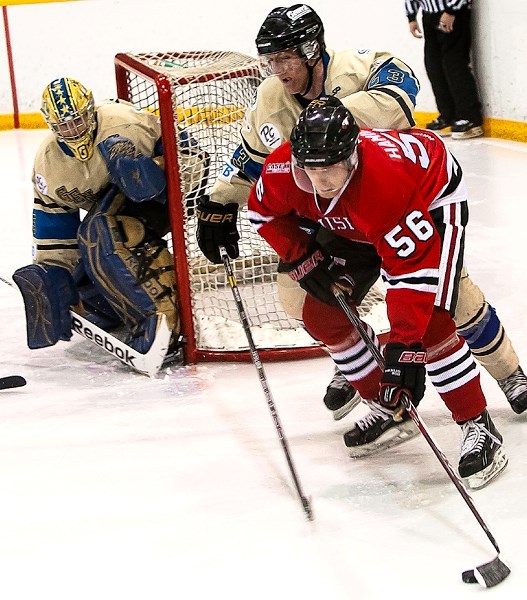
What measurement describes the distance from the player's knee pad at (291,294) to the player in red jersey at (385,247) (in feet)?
0.60

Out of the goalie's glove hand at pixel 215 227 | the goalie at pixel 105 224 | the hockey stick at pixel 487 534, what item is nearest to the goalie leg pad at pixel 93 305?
the goalie at pixel 105 224

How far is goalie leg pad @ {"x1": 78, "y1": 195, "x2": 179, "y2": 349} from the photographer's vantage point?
319cm

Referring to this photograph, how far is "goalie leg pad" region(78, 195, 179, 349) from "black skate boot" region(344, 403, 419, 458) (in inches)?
33.8

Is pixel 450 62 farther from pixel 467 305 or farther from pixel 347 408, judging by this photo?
pixel 467 305

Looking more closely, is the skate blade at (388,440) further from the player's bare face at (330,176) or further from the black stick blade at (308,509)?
the player's bare face at (330,176)

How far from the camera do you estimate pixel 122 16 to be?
7.56 m

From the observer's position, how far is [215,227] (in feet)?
9.19

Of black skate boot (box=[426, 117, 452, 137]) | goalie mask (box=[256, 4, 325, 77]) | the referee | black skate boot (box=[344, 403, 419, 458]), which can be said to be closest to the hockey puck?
black skate boot (box=[344, 403, 419, 458])

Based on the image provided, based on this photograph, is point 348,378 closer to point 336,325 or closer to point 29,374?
point 336,325

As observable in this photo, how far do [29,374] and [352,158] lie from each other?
1475 mm

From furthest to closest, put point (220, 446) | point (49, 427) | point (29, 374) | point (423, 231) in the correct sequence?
point (29, 374) → point (49, 427) → point (220, 446) → point (423, 231)

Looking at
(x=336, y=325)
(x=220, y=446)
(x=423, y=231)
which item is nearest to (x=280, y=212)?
(x=336, y=325)

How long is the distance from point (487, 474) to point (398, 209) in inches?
23.5

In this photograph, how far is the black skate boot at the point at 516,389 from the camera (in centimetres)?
257
